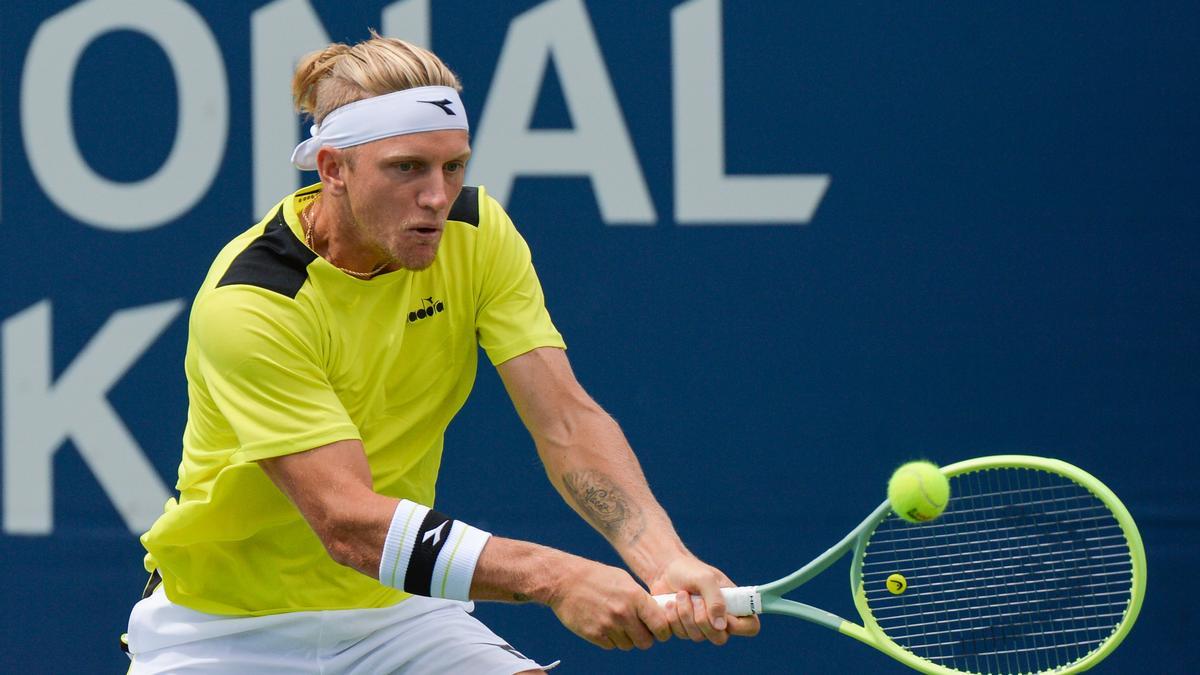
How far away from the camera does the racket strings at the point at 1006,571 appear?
3643 millimetres

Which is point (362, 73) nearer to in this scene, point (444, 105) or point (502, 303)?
point (444, 105)

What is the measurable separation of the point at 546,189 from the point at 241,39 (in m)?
0.88

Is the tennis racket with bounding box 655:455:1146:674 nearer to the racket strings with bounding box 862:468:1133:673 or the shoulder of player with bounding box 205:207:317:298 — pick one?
the racket strings with bounding box 862:468:1133:673

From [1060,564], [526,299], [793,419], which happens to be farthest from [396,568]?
[793,419]

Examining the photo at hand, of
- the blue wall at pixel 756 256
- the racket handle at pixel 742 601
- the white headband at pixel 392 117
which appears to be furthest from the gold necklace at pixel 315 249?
the blue wall at pixel 756 256

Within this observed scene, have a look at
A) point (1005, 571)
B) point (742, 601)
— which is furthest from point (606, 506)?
point (1005, 571)

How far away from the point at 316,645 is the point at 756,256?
5.93ft

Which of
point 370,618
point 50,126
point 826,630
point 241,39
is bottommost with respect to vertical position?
point 370,618

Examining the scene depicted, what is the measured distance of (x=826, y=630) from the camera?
4535 millimetres

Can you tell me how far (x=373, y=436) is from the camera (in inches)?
122

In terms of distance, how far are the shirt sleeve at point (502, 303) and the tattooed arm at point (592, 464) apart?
0.10ft

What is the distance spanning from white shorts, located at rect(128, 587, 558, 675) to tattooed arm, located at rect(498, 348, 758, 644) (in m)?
0.30

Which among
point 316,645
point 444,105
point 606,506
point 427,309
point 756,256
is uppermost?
point 756,256

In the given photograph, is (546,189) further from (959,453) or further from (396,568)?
(396,568)
